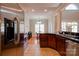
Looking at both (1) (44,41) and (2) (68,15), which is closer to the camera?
(2) (68,15)

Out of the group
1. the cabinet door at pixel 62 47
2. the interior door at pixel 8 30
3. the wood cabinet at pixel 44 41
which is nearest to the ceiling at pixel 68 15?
the cabinet door at pixel 62 47

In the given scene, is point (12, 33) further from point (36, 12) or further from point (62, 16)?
point (62, 16)

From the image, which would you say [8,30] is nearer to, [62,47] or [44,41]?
[62,47]

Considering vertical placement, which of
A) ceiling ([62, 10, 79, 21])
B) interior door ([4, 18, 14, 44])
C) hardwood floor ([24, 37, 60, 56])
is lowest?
hardwood floor ([24, 37, 60, 56])

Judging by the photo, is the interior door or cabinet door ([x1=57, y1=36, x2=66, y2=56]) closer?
the interior door

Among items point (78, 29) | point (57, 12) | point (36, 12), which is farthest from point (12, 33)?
point (57, 12)

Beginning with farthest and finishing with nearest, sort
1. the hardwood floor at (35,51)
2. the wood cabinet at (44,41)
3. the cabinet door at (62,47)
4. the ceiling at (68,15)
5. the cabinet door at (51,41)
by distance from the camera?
the wood cabinet at (44,41) → the cabinet door at (51,41) → the ceiling at (68,15) → the cabinet door at (62,47) → the hardwood floor at (35,51)

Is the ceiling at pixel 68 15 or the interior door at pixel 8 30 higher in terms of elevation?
the ceiling at pixel 68 15

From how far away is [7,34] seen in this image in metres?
1.89

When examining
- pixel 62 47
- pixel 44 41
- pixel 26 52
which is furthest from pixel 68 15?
pixel 26 52

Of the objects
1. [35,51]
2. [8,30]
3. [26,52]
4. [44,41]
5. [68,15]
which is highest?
[68,15]

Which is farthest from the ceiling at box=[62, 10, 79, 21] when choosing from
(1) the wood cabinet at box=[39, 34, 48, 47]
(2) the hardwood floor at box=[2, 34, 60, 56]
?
(2) the hardwood floor at box=[2, 34, 60, 56]

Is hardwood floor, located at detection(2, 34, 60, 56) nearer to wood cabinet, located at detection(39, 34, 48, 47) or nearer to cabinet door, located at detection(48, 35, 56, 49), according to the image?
wood cabinet, located at detection(39, 34, 48, 47)

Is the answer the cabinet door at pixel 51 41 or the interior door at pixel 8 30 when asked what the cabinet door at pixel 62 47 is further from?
the interior door at pixel 8 30
